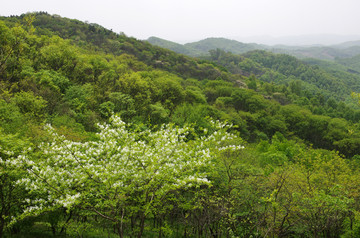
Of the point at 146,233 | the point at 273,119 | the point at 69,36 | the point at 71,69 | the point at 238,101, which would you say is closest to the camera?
the point at 146,233

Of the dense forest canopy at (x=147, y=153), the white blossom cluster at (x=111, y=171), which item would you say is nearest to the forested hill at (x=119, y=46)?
the dense forest canopy at (x=147, y=153)

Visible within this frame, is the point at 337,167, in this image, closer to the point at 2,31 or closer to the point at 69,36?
the point at 2,31

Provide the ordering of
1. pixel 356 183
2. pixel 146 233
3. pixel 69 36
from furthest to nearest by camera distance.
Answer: pixel 69 36
pixel 146 233
pixel 356 183

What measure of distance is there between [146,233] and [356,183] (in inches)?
598

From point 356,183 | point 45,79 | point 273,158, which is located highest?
point 45,79

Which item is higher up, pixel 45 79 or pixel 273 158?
pixel 45 79


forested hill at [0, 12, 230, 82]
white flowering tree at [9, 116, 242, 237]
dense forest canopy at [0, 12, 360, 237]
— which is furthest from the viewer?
forested hill at [0, 12, 230, 82]

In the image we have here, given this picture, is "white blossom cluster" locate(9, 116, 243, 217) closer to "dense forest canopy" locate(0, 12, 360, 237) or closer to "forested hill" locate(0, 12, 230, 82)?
"dense forest canopy" locate(0, 12, 360, 237)

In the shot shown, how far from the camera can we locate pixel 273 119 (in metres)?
66.4

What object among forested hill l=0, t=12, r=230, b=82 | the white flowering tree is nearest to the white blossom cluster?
the white flowering tree

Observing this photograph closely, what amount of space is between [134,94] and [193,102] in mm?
16372

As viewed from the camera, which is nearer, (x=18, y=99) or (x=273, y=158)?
(x=18, y=99)

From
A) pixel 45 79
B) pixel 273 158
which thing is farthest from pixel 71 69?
pixel 273 158

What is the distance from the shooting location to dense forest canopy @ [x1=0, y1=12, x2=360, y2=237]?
26.9 feet
